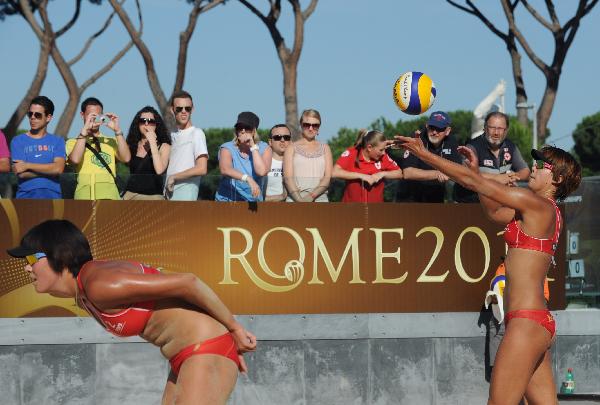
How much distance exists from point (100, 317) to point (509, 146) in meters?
6.99

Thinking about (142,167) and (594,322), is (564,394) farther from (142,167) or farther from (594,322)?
(142,167)

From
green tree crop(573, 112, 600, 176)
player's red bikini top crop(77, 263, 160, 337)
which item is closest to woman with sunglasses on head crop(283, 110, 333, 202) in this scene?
player's red bikini top crop(77, 263, 160, 337)

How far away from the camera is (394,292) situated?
12.1 m

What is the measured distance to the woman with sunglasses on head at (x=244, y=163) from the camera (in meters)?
11.5

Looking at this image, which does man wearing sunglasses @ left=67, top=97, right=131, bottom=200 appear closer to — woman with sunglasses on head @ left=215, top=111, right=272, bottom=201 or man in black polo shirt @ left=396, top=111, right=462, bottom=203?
woman with sunglasses on head @ left=215, top=111, right=272, bottom=201

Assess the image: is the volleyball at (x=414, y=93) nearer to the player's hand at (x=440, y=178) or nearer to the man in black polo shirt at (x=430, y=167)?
the man in black polo shirt at (x=430, y=167)

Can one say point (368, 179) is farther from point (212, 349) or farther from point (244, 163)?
point (212, 349)

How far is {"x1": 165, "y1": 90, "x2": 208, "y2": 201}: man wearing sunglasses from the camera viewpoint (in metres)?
11.5

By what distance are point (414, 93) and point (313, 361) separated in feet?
10.1

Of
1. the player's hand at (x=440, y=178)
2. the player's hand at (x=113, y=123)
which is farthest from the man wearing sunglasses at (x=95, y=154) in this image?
the player's hand at (x=440, y=178)

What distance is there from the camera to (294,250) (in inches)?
467

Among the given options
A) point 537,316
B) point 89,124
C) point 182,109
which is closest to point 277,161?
point 182,109

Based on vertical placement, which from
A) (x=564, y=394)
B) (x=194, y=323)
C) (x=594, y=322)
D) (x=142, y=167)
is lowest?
(x=564, y=394)

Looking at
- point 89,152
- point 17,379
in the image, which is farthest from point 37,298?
point 89,152
